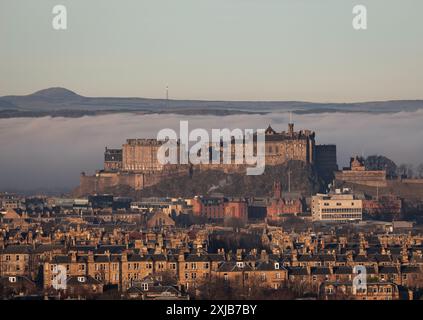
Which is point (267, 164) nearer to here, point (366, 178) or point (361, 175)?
point (361, 175)

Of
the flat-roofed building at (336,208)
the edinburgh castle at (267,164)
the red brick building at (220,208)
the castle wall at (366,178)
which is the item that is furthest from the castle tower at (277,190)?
the flat-roofed building at (336,208)

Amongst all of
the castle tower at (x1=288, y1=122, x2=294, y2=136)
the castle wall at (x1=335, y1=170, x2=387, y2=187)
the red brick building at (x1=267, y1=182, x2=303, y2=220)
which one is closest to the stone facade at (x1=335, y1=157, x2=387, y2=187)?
the castle wall at (x1=335, y1=170, x2=387, y2=187)

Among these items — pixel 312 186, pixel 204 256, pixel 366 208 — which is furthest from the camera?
pixel 312 186

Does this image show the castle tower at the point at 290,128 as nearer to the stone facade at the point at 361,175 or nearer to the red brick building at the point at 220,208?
the stone facade at the point at 361,175

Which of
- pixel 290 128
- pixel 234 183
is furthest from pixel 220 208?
pixel 290 128
